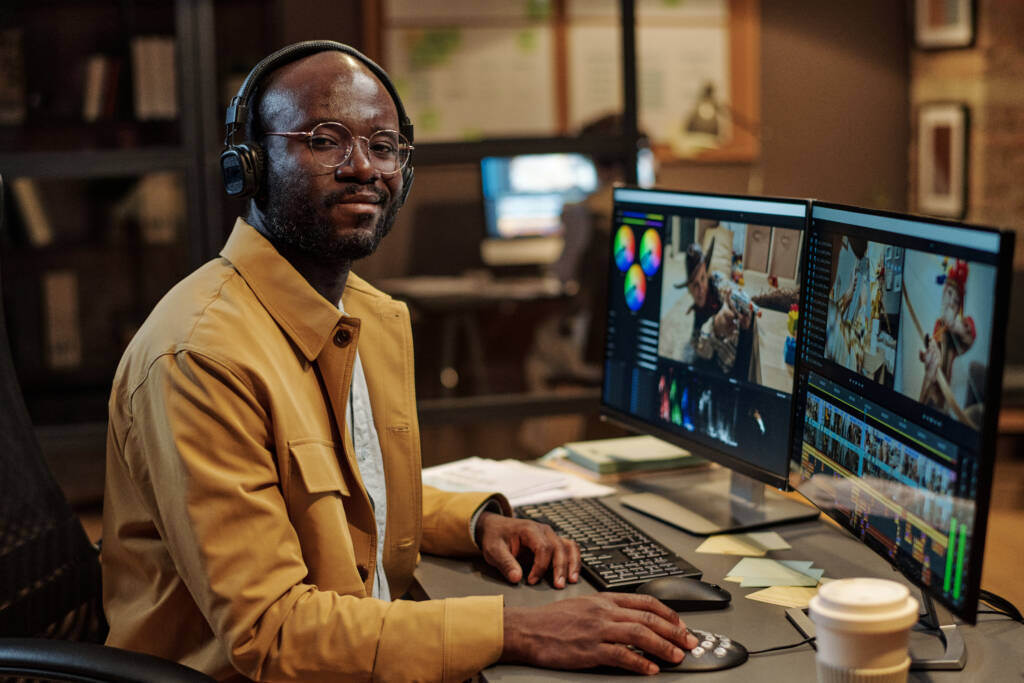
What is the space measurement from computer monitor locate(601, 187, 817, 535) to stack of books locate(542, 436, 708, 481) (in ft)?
0.17

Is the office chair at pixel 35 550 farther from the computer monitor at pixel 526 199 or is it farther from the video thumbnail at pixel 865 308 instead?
the computer monitor at pixel 526 199

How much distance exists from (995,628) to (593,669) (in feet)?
1.55

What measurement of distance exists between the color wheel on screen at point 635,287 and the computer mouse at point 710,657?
0.70 meters

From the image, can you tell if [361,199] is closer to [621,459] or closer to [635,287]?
[635,287]

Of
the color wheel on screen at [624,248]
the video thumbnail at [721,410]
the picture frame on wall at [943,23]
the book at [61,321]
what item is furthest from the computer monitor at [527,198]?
the video thumbnail at [721,410]

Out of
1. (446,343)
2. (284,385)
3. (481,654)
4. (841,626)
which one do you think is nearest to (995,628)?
(841,626)

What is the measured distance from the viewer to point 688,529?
5.44 ft

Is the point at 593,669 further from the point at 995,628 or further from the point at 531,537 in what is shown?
the point at 995,628

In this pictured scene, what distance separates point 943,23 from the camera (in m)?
5.46

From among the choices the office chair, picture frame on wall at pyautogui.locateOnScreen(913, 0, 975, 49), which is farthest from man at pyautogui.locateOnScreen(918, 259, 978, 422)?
picture frame on wall at pyautogui.locateOnScreen(913, 0, 975, 49)

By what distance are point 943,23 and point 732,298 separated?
450 centimetres

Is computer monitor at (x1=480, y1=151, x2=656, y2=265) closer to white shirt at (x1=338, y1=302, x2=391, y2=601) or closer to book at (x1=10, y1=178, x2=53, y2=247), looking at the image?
book at (x1=10, y1=178, x2=53, y2=247)

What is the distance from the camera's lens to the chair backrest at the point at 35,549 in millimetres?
1479

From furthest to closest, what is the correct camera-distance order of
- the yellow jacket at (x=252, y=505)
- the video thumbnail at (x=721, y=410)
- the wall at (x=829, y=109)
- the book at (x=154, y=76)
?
the wall at (x=829, y=109), the book at (x=154, y=76), the video thumbnail at (x=721, y=410), the yellow jacket at (x=252, y=505)
